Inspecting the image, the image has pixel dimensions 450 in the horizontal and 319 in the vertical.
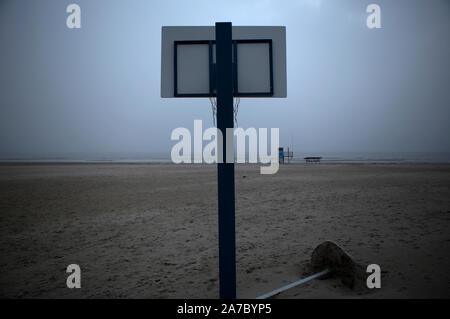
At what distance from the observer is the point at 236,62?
2.96 meters

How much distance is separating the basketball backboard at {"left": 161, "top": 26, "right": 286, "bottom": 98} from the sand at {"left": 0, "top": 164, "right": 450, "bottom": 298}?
290 centimetres

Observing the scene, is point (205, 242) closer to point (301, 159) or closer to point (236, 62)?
point (236, 62)

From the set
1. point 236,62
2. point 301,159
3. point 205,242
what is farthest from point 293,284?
point 301,159

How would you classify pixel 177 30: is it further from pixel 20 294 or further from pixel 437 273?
pixel 437 273

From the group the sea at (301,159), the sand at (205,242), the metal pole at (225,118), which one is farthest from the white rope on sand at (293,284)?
the sea at (301,159)

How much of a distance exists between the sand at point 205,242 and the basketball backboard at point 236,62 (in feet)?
9.50

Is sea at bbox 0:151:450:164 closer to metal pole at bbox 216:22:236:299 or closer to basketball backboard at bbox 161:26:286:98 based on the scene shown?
basketball backboard at bbox 161:26:286:98

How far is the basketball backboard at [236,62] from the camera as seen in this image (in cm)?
298

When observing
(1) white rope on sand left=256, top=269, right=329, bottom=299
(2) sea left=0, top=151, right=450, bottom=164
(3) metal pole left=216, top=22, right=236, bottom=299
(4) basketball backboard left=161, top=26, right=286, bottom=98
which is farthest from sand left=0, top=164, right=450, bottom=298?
(2) sea left=0, top=151, right=450, bottom=164

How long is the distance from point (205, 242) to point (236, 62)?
3.97 m

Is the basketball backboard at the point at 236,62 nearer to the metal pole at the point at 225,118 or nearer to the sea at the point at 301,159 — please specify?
the metal pole at the point at 225,118
